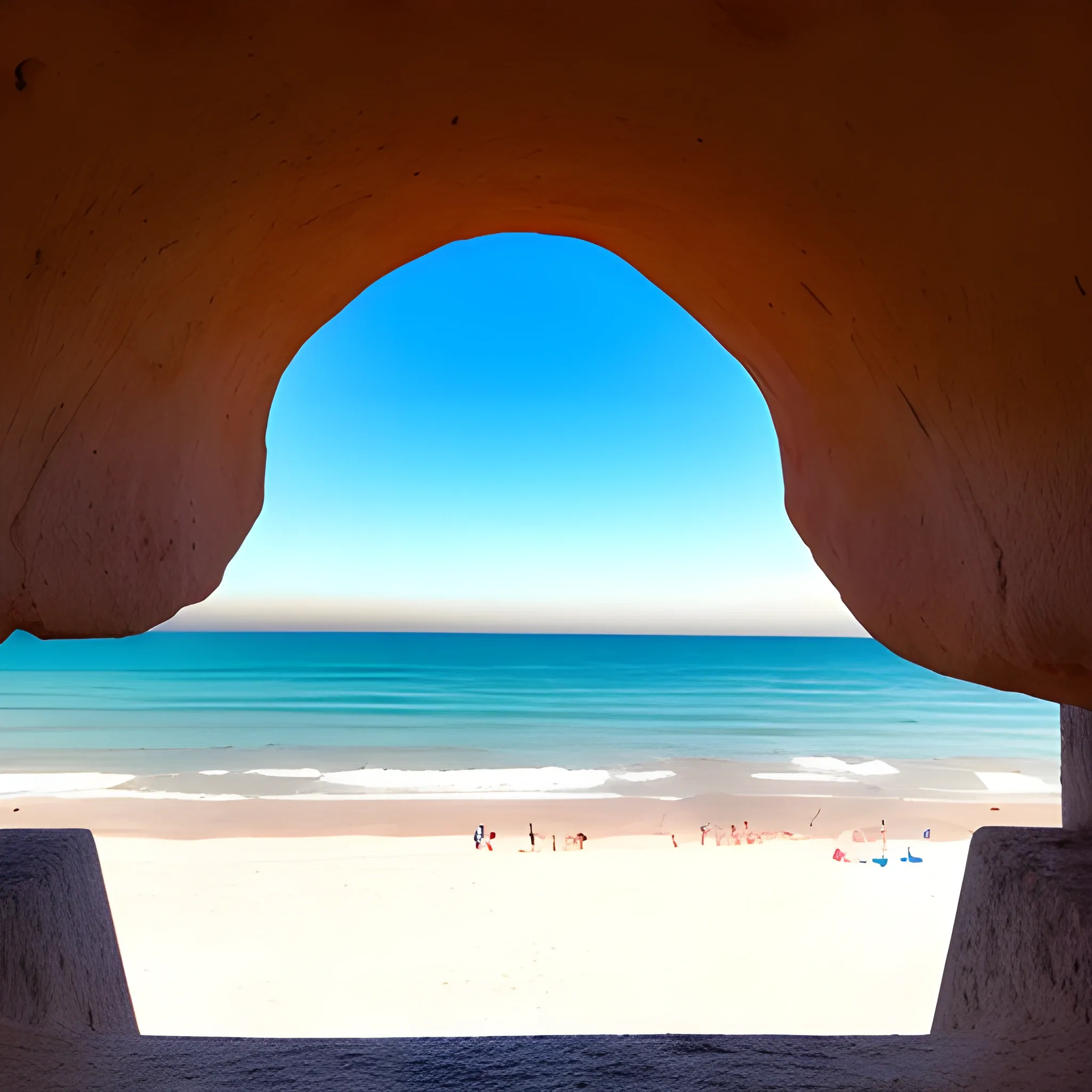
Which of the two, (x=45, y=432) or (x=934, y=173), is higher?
(x=934, y=173)

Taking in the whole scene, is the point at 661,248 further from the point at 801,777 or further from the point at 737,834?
the point at 801,777

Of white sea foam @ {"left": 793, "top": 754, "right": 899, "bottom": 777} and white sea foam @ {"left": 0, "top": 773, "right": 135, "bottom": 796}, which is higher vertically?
white sea foam @ {"left": 0, "top": 773, "right": 135, "bottom": 796}

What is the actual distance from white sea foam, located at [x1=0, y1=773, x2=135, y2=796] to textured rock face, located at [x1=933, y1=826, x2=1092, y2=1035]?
15350 millimetres

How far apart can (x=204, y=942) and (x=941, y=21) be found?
7.41m

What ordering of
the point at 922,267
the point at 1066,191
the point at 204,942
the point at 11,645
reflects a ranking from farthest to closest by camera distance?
the point at 11,645
the point at 204,942
the point at 922,267
the point at 1066,191

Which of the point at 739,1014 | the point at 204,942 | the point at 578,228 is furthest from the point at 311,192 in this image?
the point at 204,942

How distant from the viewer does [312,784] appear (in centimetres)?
1551

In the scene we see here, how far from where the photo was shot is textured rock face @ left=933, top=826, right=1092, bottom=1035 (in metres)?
1.99

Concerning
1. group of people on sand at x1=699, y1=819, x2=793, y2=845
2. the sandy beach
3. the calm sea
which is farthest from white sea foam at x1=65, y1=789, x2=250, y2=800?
group of people on sand at x1=699, y1=819, x2=793, y2=845

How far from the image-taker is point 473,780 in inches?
652

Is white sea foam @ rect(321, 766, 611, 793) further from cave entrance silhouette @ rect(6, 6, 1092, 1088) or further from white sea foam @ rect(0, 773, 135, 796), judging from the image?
cave entrance silhouette @ rect(6, 6, 1092, 1088)

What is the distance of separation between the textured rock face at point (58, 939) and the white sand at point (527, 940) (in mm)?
2915

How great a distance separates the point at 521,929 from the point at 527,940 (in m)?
0.25

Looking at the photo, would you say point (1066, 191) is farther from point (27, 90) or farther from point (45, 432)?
point (45, 432)
